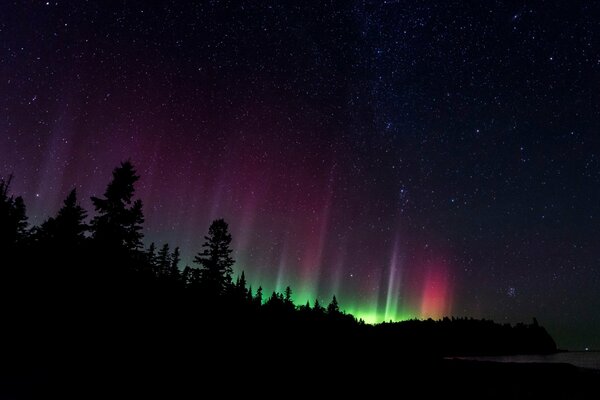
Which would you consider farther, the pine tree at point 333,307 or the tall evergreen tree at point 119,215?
the pine tree at point 333,307

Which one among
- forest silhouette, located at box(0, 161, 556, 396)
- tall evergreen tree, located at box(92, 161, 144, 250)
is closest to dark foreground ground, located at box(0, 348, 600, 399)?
forest silhouette, located at box(0, 161, 556, 396)

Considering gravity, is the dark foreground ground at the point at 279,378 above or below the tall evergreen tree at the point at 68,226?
below

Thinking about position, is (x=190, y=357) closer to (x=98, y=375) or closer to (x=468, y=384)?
(x=98, y=375)

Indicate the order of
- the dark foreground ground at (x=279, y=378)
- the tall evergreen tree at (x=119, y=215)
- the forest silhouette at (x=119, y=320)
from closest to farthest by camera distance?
1. the dark foreground ground at (x=279, y=378)
2. the forest silhouette at (x=119, y=320)
3. the tall evergreen tree at (x=119, y=215)

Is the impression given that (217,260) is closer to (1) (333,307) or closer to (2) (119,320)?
(2) (119,320)

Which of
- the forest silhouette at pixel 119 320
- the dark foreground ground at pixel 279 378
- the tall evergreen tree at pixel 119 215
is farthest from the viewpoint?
the tall evergreen tree at pixel 119 215

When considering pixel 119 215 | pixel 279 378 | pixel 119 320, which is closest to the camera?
pixel 279 378

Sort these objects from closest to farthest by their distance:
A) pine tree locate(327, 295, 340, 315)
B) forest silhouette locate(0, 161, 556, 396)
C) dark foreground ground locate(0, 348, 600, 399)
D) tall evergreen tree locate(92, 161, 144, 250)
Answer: dark foreground ground locate(0, 348, 600, 399), forest silhouette locate(0, 161, 556, 396), tall evergreen tree locate(92, 161, 144, 250), pine tree locate(327, 295, 340, 315)

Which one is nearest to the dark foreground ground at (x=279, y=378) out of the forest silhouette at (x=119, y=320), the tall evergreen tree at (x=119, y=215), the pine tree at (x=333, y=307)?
the forest silhouette at (x=119, y=320)

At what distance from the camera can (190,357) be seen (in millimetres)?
14547

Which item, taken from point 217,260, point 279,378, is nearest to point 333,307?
point 217,260

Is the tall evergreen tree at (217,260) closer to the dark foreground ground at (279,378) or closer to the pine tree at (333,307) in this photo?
the dark foreground ground at (279,378)

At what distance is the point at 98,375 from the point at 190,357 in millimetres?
3732

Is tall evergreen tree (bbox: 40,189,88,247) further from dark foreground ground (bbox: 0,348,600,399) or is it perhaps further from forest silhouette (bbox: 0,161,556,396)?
dark foreground ground (bbox: 0,348,600,399)
